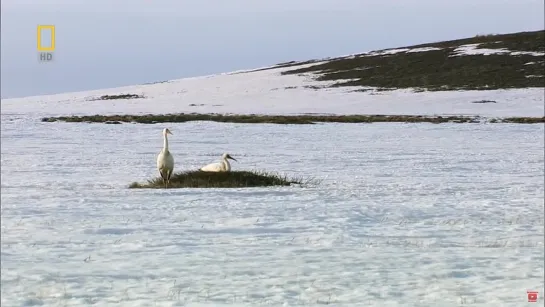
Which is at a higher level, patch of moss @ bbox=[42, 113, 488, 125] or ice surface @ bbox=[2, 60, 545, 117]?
ice surface @ bbox=[2, 60, 545, 117]

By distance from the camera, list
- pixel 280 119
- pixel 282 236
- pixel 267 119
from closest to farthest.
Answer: pixel 282 236 < pixel 280 119 < pixel 267 119

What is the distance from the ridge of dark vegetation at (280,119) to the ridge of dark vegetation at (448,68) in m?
17.5

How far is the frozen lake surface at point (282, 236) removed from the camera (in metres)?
7.97

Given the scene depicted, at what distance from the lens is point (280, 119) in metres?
49.4

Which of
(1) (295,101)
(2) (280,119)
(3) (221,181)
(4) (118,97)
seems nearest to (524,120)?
(2) (280,119)

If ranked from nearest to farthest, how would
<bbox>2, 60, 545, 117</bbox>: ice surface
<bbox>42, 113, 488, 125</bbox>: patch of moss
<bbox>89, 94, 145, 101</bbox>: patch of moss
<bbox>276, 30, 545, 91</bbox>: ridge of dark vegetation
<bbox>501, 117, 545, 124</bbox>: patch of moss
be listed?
<bbox>501, 117, 545, 124</bbox>: patch of moss
<bbox>42, 113, 488, 125</bbox>: patch of moss
<bbox>2, 60, 545, 117</bbox>: ice surface
<bbox>276, 30, 545, 91</bbox>: ridge of dark vegetation
<bbox>89, 94, 145, 101</bbox>: patch of moss

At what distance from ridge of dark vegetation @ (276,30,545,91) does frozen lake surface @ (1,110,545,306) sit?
43522 mm

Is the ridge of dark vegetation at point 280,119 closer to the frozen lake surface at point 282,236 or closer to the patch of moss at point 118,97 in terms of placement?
the frozen lake surface at point 282,236

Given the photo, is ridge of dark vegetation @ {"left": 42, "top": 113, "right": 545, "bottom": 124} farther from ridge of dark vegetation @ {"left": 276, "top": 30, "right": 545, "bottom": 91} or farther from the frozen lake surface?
the frozen lake surface

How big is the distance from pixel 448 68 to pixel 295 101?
19.6 m

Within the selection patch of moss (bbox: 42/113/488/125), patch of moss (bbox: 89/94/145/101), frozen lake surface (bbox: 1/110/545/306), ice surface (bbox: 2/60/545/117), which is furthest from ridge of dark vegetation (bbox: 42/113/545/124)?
patch of moss (bbox: 89/94/145/101)

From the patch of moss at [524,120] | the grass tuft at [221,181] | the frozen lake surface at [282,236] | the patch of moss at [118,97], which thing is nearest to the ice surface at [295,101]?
the patch of moss at [118,97]

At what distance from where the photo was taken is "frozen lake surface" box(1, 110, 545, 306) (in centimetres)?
797

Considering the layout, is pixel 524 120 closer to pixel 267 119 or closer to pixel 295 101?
pixel 267 119
